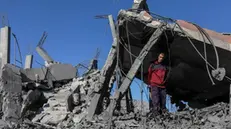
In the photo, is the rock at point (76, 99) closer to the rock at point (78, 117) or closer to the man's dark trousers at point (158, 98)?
the rock at point (78, 117)

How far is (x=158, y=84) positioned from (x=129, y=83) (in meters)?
0.63

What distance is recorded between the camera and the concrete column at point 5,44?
41.2 feet

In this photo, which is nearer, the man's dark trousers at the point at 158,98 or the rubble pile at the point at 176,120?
the rubble pile at the point at 176,120

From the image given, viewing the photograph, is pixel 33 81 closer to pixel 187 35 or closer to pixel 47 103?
pixel 47 103

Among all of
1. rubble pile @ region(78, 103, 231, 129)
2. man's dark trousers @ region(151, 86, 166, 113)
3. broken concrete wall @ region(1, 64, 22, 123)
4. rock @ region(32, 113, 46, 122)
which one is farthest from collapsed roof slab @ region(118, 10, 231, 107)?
broken concrete wall @ region(1, 64, 22, 123)

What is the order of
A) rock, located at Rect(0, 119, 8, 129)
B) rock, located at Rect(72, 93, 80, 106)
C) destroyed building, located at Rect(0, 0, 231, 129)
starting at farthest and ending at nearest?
rock, located at Rect(72, 93, 80, 106) → rock, located at Rect(0, 119, 8, 129) → destroyed building, located at Rect(0, 0, 231, 129)

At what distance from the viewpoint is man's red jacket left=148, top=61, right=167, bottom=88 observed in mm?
8297

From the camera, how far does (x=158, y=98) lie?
8141 millimetres

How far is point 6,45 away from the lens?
12680mm

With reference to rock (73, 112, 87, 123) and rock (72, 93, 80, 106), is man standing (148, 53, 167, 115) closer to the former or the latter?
rock (73, 112, 87, 123)

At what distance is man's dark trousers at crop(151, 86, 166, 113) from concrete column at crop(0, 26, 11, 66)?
6052 mm

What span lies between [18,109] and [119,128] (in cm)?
354

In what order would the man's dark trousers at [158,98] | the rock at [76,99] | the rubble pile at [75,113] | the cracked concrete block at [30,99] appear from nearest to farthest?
1. the rubble pile at [75,113]
2. the man's dark trousers at [158,98]
3. the rock at [76,99]
4. the cracked concrete block at [30,99]

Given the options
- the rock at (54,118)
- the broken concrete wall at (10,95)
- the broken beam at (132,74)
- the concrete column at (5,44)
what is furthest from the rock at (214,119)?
the concrete column at (5,44)
